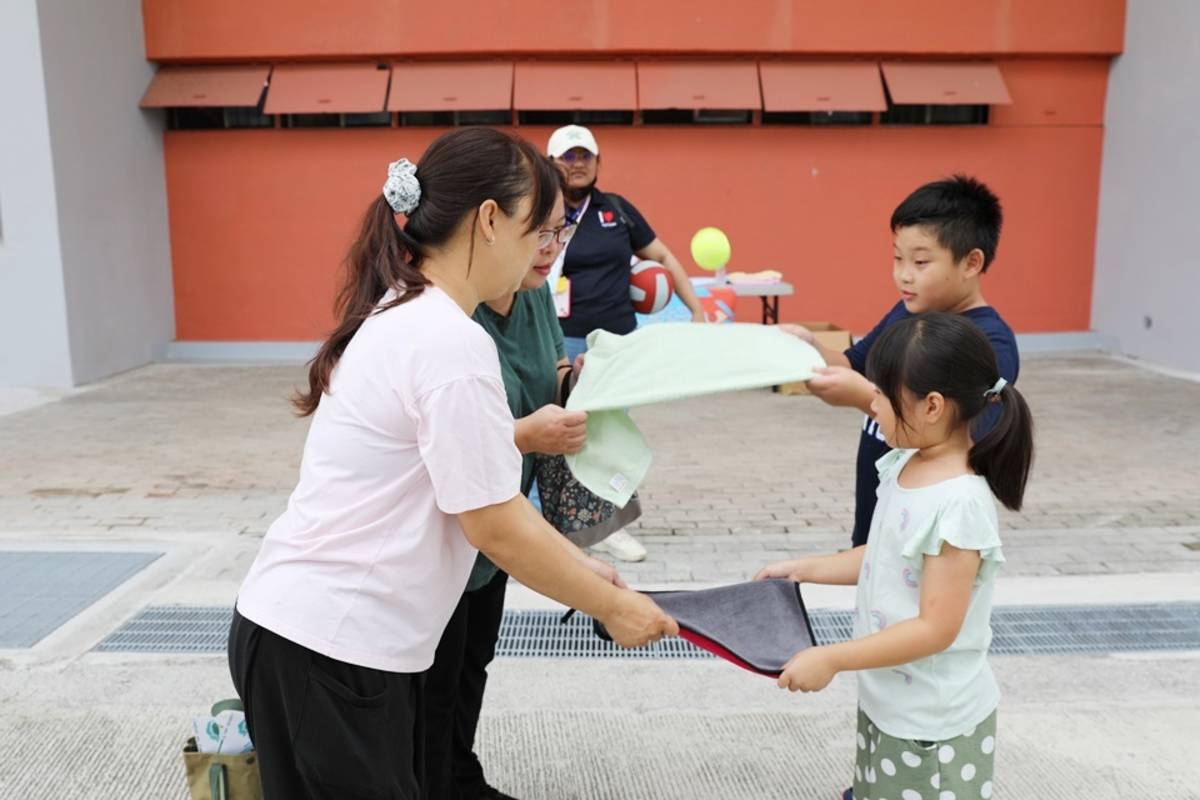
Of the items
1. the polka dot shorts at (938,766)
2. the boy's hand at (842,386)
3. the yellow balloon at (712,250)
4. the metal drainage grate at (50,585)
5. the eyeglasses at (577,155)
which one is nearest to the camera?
the polka dot shorts at (938,766)

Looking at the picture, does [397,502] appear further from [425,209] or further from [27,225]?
[27,225]

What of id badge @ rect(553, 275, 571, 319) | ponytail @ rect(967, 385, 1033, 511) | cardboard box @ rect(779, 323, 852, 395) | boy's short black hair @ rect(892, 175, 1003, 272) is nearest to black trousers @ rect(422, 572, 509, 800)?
ponytail @ rect(967, 385, 1033, 511)

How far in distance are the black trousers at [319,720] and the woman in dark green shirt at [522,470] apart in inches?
14.6

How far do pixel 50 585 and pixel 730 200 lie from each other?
8.06 metres

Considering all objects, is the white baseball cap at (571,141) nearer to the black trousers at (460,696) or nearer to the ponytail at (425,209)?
the black trousers at (460,696)

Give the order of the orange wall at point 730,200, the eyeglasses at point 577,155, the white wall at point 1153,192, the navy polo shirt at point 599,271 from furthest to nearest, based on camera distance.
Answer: the orange wall at point 730,200, the white wall at point 1153,192, the navy polo shirt at point 599,271, the eyeglasses at point 577,155

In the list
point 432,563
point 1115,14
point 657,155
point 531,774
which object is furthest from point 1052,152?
point 432,563

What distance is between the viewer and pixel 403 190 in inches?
70.9

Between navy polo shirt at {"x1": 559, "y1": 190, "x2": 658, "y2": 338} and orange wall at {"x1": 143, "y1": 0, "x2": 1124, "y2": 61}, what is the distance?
19.2 feet

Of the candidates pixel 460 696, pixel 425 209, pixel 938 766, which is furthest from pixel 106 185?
pixel 938 766

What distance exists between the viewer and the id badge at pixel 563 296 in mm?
4961

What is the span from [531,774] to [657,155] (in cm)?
865

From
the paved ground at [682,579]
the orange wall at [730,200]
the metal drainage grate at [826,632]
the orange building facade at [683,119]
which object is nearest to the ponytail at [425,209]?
the paved ground at [682,579]

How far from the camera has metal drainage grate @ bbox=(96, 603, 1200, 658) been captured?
3.77 meters
